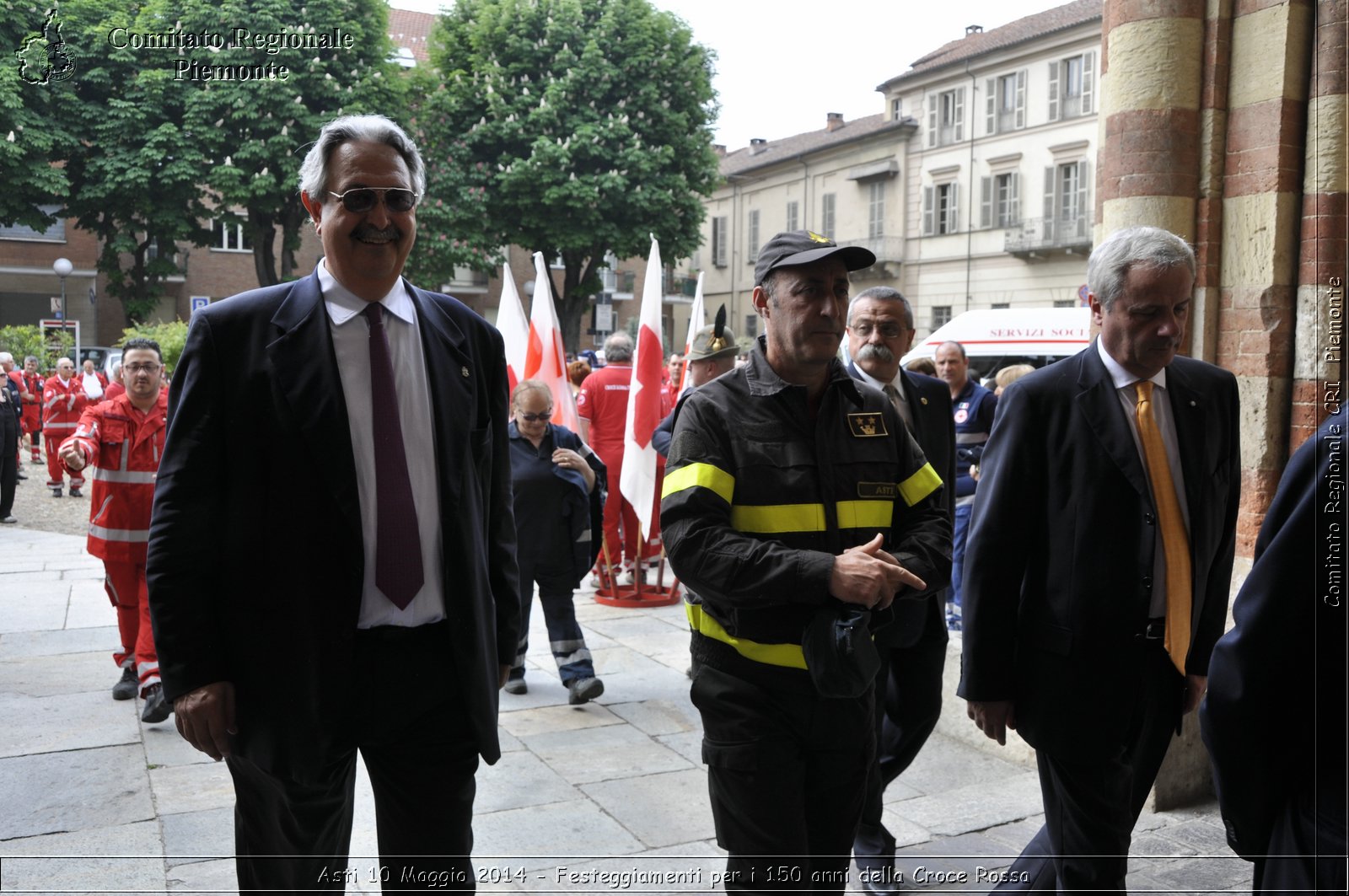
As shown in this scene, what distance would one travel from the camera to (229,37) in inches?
944

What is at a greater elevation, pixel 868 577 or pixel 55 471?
pixel 868 577

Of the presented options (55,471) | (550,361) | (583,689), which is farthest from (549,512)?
(55,471)

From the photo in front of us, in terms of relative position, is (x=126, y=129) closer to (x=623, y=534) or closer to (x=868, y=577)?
Answer: (x=623, y=534)

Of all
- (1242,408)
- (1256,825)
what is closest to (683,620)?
(1242,408)

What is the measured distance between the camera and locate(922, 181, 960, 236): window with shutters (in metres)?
40.7

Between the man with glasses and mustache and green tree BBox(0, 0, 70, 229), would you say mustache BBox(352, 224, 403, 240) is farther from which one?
green tree BBox(0, 0, 70, 229)

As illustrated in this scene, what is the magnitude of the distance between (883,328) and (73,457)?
453cm

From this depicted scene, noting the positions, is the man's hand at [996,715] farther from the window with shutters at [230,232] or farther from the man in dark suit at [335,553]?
the window with shutters at [230,232]

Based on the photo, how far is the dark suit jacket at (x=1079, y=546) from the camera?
3029 mm

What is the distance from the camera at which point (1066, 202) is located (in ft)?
121

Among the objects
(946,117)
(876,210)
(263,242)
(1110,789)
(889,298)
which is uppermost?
(946,117)

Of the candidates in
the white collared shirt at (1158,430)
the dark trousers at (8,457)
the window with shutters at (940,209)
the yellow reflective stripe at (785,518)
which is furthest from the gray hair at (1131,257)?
the window with shutters at (940,209)

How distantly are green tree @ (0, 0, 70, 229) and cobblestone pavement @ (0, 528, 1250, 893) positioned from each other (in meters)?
14.9

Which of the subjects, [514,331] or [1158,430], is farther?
[514,331]
